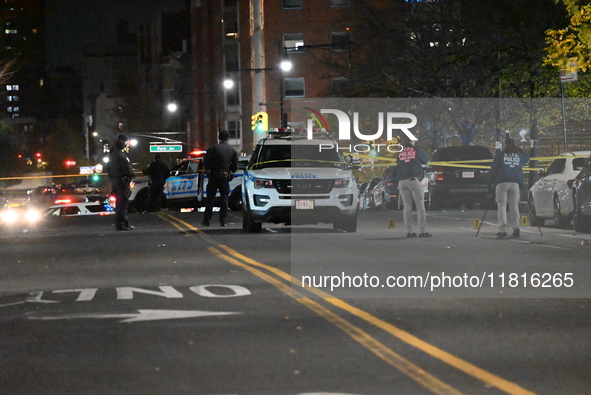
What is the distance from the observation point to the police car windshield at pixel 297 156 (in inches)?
1009

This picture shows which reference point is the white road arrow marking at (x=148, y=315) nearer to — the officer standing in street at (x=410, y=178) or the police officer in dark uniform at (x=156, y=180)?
the officer standing in street at (x=410, y=178)

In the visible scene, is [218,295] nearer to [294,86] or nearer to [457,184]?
[457,184]

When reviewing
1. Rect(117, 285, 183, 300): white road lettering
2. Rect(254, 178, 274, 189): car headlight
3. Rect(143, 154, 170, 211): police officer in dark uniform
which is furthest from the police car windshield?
Rect(143, 154, 170, 211): police officer in dark uniform

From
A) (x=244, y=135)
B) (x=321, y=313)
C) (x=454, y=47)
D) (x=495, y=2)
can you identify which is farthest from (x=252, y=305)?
(x=244, y=135)

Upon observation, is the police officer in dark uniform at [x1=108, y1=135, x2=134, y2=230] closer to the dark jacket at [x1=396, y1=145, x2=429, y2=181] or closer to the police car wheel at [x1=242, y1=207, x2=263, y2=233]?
the police car wheel at [x1=242, y1=207, x2=263, y2=233]

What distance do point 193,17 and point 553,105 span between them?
89.6 metres

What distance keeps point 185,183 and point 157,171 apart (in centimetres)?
110

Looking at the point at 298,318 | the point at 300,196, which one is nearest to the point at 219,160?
the point at 300,196

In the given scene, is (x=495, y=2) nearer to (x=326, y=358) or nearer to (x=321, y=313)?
(x=321, y=313)

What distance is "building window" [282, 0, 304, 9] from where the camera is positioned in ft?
297

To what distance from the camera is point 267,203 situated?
965 inches

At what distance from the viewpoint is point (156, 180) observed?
3903 centimetres

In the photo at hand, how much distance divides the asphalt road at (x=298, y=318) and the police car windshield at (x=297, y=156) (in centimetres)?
450

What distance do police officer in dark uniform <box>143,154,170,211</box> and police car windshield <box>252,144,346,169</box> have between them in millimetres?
12462
